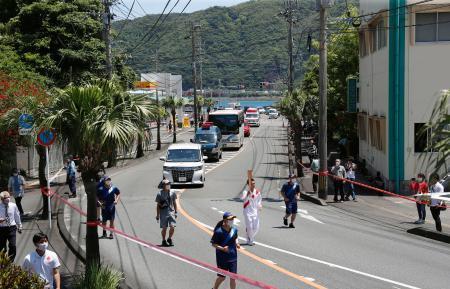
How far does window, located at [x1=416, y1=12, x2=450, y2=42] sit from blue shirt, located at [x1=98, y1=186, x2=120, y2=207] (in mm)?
15985

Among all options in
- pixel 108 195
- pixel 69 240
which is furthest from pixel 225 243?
pixel 69 240

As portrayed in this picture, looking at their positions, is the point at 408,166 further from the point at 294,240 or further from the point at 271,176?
the point at 294,240

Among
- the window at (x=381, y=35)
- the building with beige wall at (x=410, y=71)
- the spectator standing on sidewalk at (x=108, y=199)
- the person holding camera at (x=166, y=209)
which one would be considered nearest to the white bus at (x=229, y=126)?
the window at (x=381, y=35)

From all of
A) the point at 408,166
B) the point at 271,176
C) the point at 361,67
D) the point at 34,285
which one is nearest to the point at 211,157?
the point at 271,176

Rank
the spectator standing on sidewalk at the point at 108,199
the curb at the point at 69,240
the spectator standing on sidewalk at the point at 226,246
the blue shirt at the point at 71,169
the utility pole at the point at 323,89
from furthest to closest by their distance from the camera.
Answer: the utility pole at the point at 323,89 → the blue shirt at the point at 71,169 → the spectator standing on sidewalk at the point at 108,199 → the curb at the point at 69,240 → the spectator standing on sidewalk at the point at 226,246

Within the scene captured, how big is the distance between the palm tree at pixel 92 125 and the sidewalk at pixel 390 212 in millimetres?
10264

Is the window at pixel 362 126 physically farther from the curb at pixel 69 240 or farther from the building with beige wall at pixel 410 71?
the curb at pixel 69 240

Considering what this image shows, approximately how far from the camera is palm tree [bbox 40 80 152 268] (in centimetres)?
1184

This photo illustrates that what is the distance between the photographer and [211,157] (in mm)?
44031

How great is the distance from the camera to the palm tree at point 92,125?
1184cm

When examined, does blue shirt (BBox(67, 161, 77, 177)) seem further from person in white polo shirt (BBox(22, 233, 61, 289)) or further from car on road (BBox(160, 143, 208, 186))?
person in white polo shirt (BBox(22, 233, 61, 289))

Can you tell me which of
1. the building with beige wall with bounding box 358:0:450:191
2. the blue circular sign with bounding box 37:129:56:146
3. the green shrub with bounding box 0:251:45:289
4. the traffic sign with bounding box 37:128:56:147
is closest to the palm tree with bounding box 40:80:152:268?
the traffic sign with bounding box 37:128:56:147

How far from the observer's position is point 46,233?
19.1m

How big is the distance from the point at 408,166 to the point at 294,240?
12.1m
